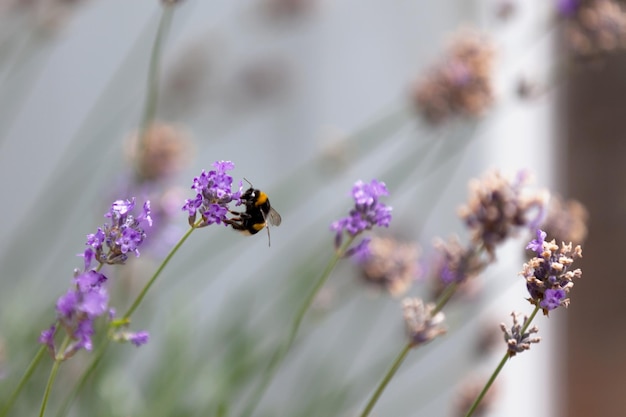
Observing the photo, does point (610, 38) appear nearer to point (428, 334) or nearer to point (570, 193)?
point (428, 334)

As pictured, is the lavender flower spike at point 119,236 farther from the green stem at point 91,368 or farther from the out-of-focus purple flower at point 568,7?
the out-of-focus purple flower at point 568,7

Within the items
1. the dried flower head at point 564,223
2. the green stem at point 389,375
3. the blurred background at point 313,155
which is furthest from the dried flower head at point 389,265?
the blurred background at point 313,155

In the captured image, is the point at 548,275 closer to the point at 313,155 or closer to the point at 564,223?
the point at 564,223

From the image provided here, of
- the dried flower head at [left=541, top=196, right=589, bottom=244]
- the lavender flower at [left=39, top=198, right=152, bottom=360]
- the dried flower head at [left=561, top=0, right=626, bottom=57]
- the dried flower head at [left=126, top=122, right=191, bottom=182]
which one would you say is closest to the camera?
the lavender flower at [left=39, top=198, right=152, bottom=360]

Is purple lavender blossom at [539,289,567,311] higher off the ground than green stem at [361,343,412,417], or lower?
higher

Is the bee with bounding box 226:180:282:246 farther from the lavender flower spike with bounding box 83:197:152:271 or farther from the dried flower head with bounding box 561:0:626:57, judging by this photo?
the dried flower head with bounding box 561:0:626:57

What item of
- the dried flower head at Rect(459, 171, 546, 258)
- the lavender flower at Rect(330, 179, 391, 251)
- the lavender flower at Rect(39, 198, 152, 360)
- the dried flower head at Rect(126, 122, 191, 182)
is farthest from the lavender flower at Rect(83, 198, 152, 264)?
the dried flower head at Rect(126, 122, 191, 182)

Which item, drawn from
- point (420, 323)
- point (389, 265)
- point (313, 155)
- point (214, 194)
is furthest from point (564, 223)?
point (313, 155)

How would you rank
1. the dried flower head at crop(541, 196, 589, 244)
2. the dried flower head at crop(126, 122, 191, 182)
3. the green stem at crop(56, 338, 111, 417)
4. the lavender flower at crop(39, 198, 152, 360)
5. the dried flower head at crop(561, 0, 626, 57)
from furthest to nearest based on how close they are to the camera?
the dried flower head at crop(126, 122, 191, 182), the dried flower head at crop(561, 0, 626, 57), the dried flower head at crop(541, 196, 589, 244), the green stem at crop(56, 338, 111, 417), the lavender flower at crop(39, 198, 152, 360)

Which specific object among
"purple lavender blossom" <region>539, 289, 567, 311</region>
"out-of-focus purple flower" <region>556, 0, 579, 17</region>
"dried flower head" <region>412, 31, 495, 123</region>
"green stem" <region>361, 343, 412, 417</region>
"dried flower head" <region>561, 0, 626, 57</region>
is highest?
"out-of-focus purple flower" <region>556, 0, 579, 17</region>
